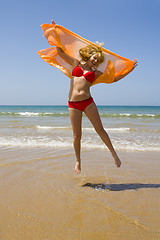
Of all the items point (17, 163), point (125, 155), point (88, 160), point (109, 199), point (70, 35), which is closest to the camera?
point (109, 199)

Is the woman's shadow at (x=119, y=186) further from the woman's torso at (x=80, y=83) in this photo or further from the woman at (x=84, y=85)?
the woman's torso at (x=80, y=83)

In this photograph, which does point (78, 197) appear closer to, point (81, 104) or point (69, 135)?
point (81, 104)

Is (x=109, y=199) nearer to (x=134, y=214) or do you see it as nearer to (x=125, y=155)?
(x=134, y=214)

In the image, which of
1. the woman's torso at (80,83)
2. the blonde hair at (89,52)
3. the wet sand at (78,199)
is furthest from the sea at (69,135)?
the blonde hair at (89,52)

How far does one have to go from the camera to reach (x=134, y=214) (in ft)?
9.89

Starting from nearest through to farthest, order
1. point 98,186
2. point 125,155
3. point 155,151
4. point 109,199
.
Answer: point 109,199 < point 98,186 < point 125,155 < point 155,151

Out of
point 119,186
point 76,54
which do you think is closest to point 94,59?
point 76,54

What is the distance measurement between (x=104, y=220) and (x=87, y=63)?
2.69m

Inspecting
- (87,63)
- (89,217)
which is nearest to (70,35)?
(87,63)

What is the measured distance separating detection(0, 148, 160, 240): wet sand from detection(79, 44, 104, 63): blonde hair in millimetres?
2384

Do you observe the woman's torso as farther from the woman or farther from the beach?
the beach

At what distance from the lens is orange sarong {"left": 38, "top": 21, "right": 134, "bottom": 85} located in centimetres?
445

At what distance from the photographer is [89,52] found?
13.5 feet

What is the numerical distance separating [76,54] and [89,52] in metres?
0.46
